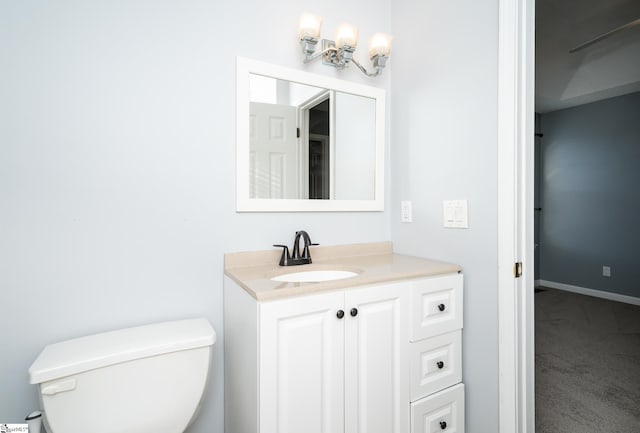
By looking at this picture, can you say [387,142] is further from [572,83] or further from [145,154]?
[572,83]

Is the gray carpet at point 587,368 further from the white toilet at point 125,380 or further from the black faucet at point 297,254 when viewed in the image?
the white toilet at point 125,380

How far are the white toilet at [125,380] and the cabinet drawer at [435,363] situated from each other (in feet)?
2.61

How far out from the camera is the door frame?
1203 mm

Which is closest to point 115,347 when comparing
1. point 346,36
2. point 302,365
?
point 302,365

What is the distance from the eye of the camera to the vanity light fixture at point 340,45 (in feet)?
4.82

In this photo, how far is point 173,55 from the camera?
4.21ft

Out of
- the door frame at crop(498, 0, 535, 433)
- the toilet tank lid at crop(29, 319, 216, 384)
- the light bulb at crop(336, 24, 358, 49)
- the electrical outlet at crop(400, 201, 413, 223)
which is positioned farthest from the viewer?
the electrical outlet at crop(400, 201, 413, 223)

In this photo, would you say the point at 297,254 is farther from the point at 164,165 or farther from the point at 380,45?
the point at 380,45

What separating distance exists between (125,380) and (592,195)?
5.03m

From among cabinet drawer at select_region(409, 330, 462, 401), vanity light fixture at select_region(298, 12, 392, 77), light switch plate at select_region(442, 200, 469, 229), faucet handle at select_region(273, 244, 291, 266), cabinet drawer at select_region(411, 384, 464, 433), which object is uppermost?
vanity light fixture at select_region(298, 12, 392, 77)

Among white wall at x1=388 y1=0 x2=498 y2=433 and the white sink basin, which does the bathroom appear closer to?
white wall at x1=388 y1=0 x2=498 y2=433

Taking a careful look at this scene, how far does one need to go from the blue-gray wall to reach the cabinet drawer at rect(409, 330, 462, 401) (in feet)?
12.2

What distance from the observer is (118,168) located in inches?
46.7

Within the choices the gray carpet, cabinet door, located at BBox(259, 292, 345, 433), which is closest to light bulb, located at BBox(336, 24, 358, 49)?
cabinet door, located at BBox(259, 292, 345, 433)
